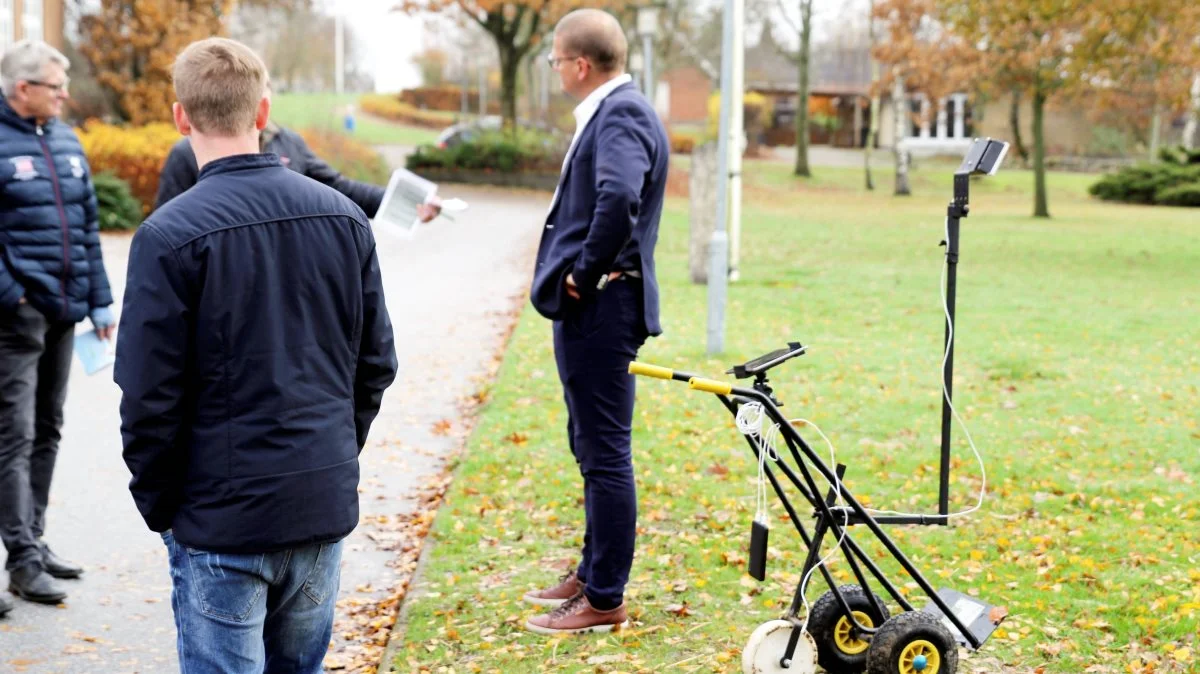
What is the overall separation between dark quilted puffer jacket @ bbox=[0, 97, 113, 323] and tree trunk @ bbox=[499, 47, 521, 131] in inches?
1404

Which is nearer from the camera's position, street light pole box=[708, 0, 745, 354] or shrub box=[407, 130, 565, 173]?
street light pole box=[708, 0, 745, 354]

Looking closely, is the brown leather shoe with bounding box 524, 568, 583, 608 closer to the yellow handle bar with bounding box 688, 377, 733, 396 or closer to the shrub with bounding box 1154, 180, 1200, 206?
the yellow handle bar with bounding box 688, 377, 733, 396

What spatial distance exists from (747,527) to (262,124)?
12.5 ft

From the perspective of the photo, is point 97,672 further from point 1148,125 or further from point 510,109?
point 1148,125

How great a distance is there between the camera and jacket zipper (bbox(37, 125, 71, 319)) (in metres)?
5.24

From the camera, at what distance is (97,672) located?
4555 millimetres

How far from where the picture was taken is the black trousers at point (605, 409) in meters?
4.57

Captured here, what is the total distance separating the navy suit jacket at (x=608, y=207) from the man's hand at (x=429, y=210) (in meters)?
1.02

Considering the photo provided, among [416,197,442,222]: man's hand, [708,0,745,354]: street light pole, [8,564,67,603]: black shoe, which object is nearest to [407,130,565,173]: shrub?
[708,0,745,354]: street light pole

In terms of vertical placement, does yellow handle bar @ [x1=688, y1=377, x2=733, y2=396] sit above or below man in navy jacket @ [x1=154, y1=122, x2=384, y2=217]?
below

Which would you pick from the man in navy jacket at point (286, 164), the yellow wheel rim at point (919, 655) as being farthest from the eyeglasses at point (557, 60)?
the yellow wheel rim at point (919, 655)

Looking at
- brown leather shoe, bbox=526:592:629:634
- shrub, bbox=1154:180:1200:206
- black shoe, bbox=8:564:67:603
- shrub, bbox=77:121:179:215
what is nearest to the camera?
brown leather shoe, bbox=526:592:629:634

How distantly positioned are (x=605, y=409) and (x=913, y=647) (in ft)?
4.29

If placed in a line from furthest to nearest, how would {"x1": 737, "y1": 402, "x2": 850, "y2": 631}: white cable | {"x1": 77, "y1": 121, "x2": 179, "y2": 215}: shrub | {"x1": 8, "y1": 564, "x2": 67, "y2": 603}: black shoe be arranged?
1. {"x1": 77, "y1": 121, "x2": 179, "y2": 215}: shrub
2. {"x1": 8, "y1": 564, "x2": 67, "y2": 603}: black shoe
3. {"x1": 737, "y1": 402, "x2": 850, "y2": 631}: white cable
